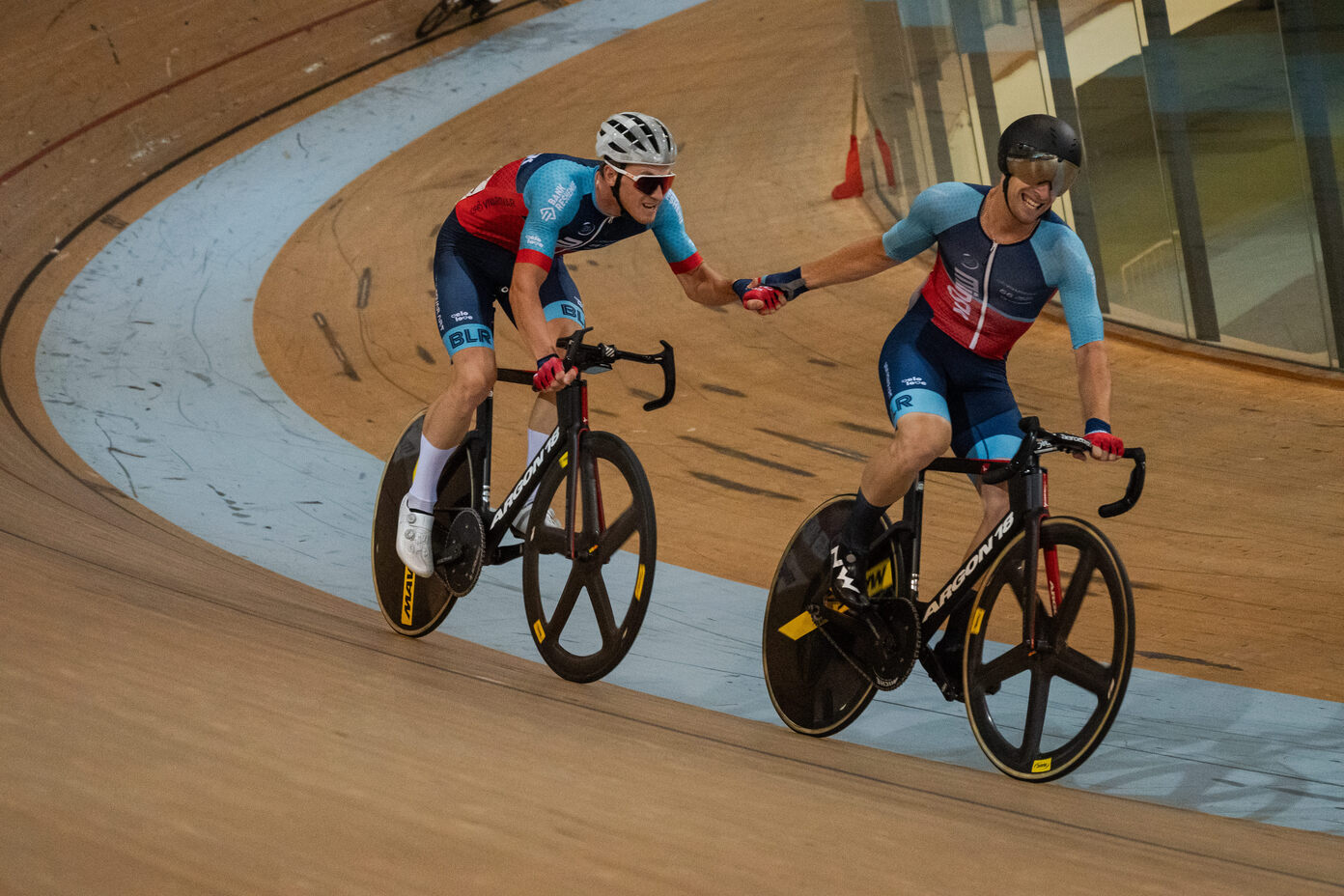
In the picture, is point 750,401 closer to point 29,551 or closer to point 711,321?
point 711,321

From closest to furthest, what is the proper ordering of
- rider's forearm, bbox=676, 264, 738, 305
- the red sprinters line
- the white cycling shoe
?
1. rider's forearm, bbox=676, 264, 738, 305
2. the white cycling shoe
3. the red sprinters line

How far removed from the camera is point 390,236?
768 cm

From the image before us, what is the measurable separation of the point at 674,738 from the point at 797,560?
0.57m

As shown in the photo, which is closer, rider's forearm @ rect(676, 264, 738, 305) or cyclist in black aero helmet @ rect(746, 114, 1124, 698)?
cyclist in black aero helmet @ rect(746, 114, 1124, 698)

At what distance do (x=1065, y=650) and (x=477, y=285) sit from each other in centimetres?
175

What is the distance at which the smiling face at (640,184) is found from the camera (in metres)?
3.11

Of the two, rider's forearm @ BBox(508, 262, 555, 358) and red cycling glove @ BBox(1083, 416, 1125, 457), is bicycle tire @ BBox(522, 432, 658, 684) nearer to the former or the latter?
rider's forearm @ BBox(508, 262, 555, 358)

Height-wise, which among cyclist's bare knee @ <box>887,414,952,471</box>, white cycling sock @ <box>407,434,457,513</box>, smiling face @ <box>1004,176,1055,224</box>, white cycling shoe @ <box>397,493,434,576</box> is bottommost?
white cycling shoe @ <box>397,493,434,576</box>

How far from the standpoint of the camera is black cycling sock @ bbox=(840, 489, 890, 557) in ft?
9.62

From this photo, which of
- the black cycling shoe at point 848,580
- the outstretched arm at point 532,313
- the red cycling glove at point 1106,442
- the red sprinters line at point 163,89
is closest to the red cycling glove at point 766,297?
the outstretched arm at point 532,313

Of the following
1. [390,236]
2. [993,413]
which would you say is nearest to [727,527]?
[993,413]

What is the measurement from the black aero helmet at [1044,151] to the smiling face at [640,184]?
2.70 ft

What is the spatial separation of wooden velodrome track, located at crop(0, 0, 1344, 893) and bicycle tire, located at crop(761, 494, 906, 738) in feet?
0.28

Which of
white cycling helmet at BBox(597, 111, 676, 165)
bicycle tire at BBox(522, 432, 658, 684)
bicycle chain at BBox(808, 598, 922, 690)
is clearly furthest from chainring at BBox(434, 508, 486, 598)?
white cycling helmet at BBox(597, 111, 676, 165)
